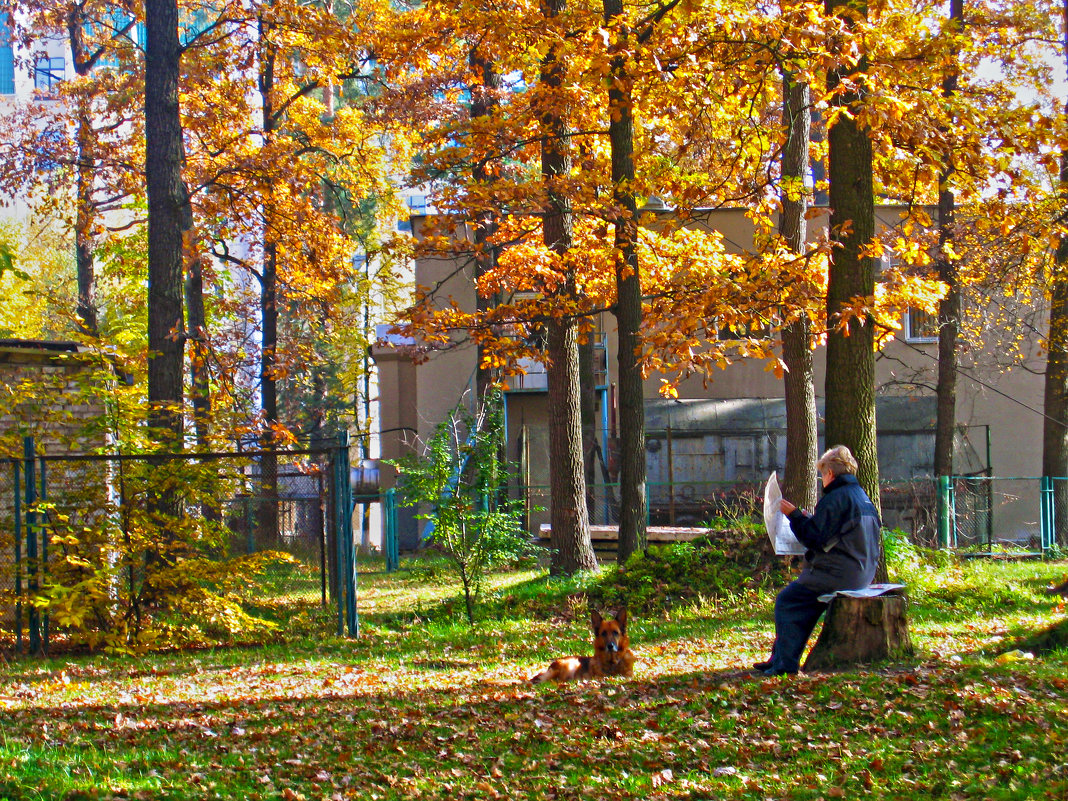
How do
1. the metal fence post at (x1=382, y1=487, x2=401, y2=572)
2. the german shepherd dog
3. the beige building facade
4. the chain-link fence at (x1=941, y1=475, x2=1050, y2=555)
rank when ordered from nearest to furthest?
the german shepherd dog < the chain-link fence at (x1=941, y1=475, x2=1050, y2=555) < the metal fence post at (x1=382, y1=487, x2=401, y2=572) < the beige building facade

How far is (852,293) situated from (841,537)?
2970mm

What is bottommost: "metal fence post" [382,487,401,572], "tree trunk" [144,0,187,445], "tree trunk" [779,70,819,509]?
"metal fence post" [382,487,401,572]

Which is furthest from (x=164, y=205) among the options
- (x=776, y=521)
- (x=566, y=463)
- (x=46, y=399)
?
(x=776, y=521)

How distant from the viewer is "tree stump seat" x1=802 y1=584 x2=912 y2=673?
711cm

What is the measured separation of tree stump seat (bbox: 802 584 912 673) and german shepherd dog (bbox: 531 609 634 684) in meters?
1.55

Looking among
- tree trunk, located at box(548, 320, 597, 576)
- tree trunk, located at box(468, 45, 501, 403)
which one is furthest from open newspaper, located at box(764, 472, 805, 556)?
tree trunk, located at box(468, 45, 501, 403)

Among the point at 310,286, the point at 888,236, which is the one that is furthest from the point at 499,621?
the point at 310,286

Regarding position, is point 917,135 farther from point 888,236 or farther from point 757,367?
point 757,367

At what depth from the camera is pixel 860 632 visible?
715 centimetres

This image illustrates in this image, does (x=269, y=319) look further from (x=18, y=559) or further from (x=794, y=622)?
(x=794, y=622)

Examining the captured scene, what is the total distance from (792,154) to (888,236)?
9.70 feet

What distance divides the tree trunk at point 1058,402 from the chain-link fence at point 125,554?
49.5ft

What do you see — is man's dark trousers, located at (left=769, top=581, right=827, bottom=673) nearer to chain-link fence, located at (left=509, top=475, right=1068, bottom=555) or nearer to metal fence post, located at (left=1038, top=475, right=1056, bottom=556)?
chain-link fence, located at (left=509, top=475, right=1068, bottom=555)

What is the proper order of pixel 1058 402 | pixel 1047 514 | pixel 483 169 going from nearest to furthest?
pixel 483 169 < pixel 1047 514 < pixel 1058 402
